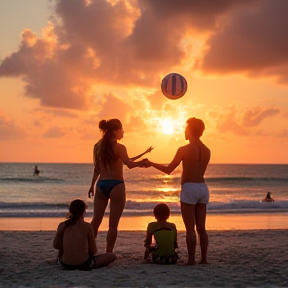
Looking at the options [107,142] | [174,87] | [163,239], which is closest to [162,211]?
[163,239]

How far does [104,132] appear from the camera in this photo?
7.14 m

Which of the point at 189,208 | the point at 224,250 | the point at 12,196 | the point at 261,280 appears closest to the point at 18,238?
the point at 224,250

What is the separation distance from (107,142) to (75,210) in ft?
3.48

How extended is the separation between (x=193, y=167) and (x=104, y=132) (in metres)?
1.34

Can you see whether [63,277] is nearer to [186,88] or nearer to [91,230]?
[91,230]

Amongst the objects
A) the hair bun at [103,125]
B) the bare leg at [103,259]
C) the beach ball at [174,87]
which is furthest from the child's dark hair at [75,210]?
the beach ball at [174,87]

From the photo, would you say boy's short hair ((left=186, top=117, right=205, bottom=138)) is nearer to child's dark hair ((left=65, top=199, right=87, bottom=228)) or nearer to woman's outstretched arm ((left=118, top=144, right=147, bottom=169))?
woman's outstretched arm ((left=118, top=144, right=147, bottom=169))

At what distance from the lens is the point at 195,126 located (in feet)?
23.0

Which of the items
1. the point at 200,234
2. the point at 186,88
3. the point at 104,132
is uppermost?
the point at 186,88

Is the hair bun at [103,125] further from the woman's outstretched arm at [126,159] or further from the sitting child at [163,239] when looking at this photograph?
the sitting child at [163,239]

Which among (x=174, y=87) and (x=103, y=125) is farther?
(x=174, y=87)

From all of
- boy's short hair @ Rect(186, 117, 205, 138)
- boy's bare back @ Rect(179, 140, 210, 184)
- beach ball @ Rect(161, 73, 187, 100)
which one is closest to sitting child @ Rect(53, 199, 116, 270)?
boy's bare back @ Rect(179, 140, 210, 184)

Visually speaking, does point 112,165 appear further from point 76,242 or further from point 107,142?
point 76,242

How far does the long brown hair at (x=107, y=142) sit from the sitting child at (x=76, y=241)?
28.8 inches
